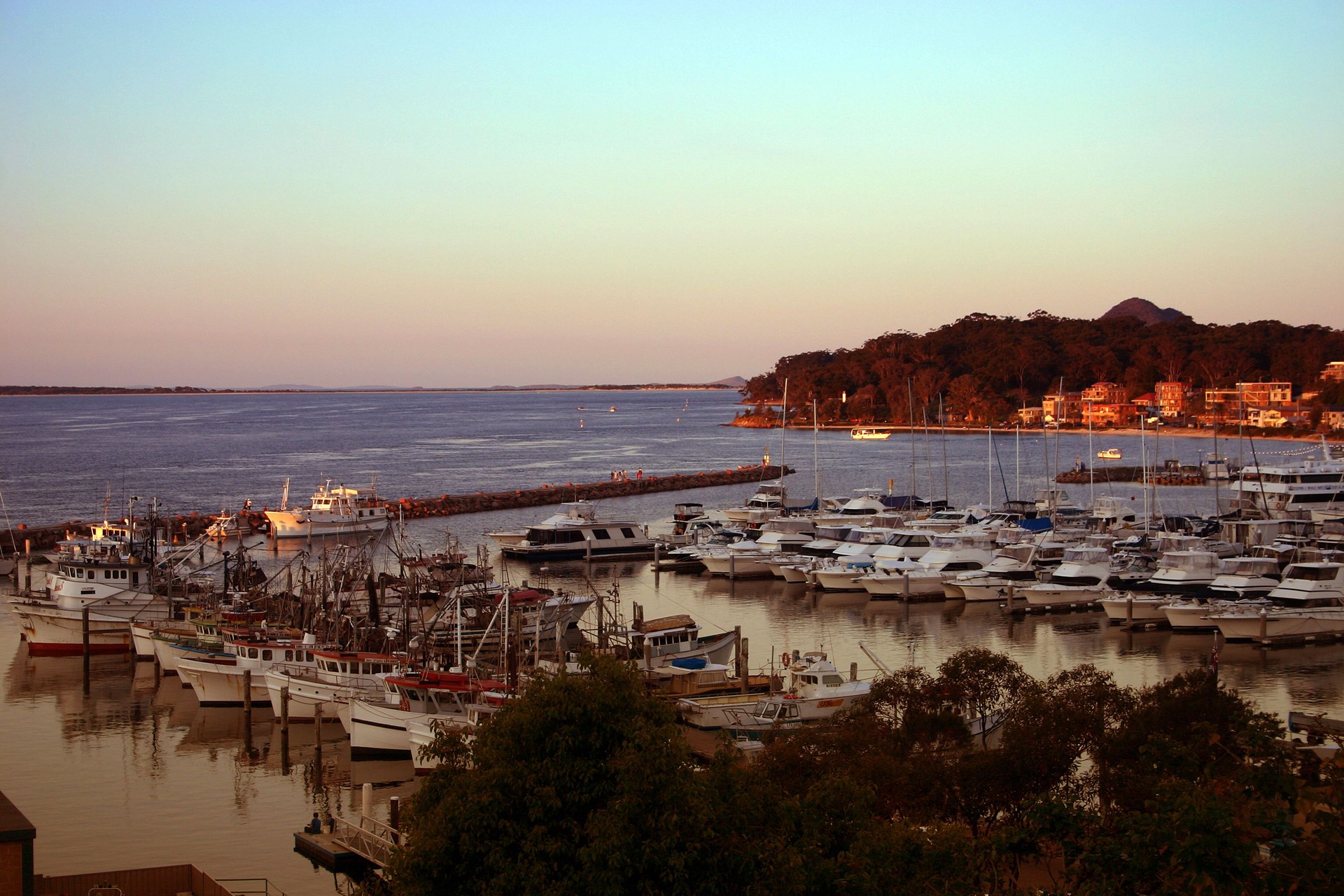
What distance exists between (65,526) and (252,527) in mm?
8328

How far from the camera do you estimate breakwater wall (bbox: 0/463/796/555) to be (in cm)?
5444

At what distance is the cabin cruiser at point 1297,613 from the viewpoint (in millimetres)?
31531

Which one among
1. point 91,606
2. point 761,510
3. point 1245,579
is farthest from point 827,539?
point 91,606

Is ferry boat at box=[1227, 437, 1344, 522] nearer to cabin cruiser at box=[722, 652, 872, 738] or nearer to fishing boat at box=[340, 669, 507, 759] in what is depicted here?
cabin cruiser at box=[722, 652, 872, 738]

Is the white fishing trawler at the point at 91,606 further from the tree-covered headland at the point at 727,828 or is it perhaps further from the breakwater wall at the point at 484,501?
the tree-covered headland at the point at 727,828

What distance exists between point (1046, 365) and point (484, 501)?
127495mm

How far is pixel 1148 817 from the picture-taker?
917 cm

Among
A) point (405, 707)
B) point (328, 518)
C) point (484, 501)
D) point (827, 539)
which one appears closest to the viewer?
point (405, 707)

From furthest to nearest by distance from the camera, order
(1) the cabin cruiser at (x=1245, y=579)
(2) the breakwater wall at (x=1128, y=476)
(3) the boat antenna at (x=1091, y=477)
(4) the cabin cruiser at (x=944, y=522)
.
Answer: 1. (2) the breakwater wall at (x=1128, y=476)
2. (3) the boat antenna at (x=1091, y=477)
3. (4) the cabin cruiser at (x=944, y=522)
4. (1) the cabin cruiser at (x=1245, y=579)

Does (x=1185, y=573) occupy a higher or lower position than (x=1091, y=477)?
lower

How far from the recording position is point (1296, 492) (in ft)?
168

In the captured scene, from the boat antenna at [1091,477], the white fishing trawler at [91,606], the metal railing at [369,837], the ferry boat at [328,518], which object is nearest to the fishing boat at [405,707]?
the metal railing at [369,837]

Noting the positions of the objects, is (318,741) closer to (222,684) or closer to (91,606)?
(222,684)

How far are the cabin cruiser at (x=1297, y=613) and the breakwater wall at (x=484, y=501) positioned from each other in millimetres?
29083
